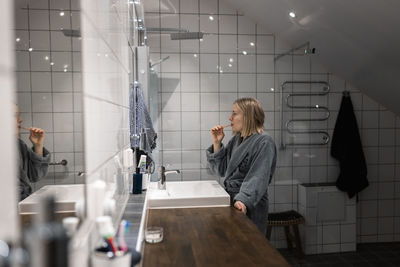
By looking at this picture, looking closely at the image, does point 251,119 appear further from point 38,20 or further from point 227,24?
point 38,20

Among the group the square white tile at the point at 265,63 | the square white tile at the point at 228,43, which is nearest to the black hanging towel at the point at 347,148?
the square white tile at the point at 265,63

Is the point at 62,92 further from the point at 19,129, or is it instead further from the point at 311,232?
the point at 311,232

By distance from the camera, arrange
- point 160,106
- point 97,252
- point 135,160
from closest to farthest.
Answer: point 97,252
point 135,160
point 160,106

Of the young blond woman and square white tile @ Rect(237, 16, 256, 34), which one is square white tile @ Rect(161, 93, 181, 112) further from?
square white tile @ Rect(237, 16, 256, 34)

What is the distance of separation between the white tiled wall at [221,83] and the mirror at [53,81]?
6.99ft

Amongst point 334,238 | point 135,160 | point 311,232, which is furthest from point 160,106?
point 334,238

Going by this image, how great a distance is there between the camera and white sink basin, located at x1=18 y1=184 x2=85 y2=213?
458 mm

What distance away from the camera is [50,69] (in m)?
0.57

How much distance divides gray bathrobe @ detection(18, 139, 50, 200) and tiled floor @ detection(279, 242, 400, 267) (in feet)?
9.30

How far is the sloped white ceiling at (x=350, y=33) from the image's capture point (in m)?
2.25

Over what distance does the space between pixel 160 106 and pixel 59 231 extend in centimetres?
243

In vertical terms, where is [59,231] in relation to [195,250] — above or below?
above

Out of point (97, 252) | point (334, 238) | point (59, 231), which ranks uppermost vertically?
point (59, 231)

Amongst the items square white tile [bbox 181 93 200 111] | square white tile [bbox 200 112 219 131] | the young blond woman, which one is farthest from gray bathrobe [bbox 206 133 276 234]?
square white tile [bbox 181 93 200 111]
